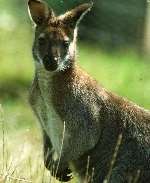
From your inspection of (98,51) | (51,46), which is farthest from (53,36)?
(98,51)

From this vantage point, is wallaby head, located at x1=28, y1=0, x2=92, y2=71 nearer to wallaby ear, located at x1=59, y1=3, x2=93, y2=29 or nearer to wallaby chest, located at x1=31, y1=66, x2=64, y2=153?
wallaby ear, located at x1=59, y1=3, x2=93, y2=29

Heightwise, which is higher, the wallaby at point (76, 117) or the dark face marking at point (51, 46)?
the dark face marking at point (51, 46)

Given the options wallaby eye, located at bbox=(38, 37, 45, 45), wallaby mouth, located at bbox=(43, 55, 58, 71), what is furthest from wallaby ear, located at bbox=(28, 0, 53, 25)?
wallaby mouth, located at bbox=(43, 55, 58, 71)

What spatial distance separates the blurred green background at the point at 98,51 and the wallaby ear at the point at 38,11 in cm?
439

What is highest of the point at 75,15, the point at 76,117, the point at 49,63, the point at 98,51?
the point at 75,15

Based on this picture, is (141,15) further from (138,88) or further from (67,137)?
(67,137)

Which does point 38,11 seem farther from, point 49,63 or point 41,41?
point 49,63

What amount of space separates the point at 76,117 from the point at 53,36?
0.84 metres

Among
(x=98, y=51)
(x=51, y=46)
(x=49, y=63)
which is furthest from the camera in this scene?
(x=98, y=51)

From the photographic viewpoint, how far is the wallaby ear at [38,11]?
12.5 metres

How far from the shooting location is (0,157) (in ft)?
45.2

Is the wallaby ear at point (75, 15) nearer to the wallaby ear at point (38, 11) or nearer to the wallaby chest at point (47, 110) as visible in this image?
the wallaby ear at point (38, 11)

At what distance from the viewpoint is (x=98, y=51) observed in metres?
24.0

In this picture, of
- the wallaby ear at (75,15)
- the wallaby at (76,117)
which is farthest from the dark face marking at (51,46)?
the wallaby ear at (75,15)
